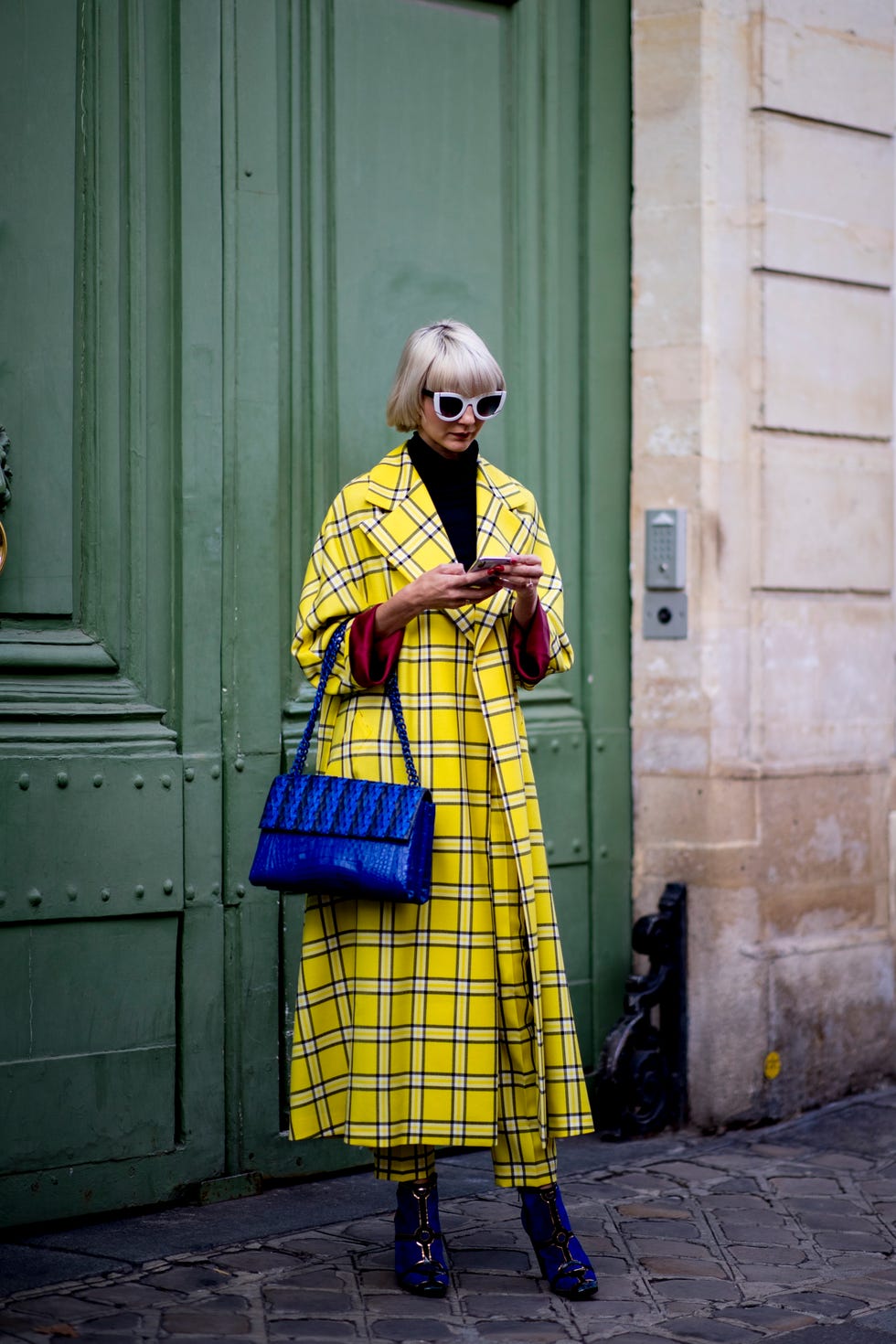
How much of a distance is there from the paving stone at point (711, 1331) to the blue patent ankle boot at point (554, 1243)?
0.22m

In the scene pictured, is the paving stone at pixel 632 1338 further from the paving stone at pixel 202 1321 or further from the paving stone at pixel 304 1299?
the paving stone at pixel 202 1321

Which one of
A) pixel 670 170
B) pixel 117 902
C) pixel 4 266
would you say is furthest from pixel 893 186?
pixel 117 902

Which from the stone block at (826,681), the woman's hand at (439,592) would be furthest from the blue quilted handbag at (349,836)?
the stone block at (826,681)

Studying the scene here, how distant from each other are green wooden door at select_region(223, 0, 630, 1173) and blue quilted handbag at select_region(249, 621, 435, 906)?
0.87m

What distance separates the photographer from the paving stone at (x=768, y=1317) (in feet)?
11.7

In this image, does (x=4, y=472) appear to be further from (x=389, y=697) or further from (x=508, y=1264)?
(x=508, y=1264)

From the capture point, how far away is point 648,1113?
5.18 meters

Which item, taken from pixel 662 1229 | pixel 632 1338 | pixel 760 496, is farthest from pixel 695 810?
pixel 632 1338

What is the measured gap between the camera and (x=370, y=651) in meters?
3.73

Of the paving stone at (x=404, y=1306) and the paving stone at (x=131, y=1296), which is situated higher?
the paving stone at (x=131, y=1296)

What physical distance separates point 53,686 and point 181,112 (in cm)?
144

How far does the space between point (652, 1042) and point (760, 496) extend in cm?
163

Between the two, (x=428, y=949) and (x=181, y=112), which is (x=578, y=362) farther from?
(x=428, y=949)

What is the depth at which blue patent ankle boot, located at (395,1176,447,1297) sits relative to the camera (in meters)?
3.72
